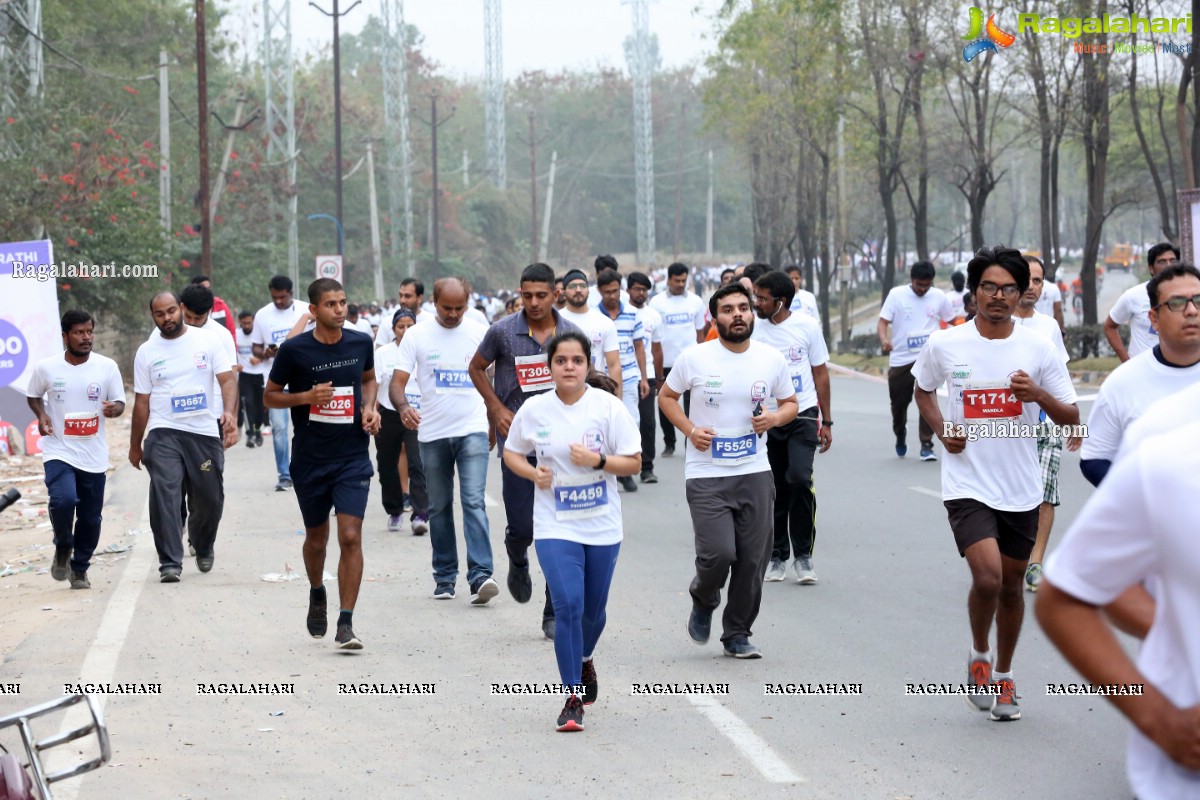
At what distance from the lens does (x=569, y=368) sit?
23.0ft

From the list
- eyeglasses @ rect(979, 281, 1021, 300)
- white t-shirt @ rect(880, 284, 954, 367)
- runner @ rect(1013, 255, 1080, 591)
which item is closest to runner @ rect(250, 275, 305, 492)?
white t-shirt @ rect(880, 284, 954, 367)

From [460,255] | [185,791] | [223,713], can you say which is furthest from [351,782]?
[460,255]

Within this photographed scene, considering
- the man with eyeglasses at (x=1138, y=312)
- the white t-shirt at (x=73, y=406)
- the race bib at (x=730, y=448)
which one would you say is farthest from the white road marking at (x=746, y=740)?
the white t-shirt at (x=73, y=406)

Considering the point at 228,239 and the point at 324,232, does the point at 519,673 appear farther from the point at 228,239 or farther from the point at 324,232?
the point at 324,232

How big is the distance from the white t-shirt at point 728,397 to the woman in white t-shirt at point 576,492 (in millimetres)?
1133

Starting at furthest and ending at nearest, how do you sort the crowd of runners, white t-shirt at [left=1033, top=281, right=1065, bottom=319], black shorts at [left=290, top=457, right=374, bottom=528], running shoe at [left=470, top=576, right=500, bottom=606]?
white t-shirt at [left=1033, top=281, right=1065, bottom=319]
running shoe at [left=470, top=576, right=500, bottom=606]
black shorts at [left=290, top=457, right=374, bottom=528]
the crowd of runners

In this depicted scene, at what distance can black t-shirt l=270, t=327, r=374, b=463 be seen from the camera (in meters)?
8.59

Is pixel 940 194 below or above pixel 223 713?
above

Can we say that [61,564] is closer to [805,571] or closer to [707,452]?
[805,571]

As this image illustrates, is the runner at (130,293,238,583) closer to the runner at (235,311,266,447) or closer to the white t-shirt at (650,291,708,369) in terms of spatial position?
the runner at (235,311,266,447)

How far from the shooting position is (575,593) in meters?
6.81

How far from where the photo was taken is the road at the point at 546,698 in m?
6.07

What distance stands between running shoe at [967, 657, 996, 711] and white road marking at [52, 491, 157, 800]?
139 inches

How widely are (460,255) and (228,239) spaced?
47.6 meters
